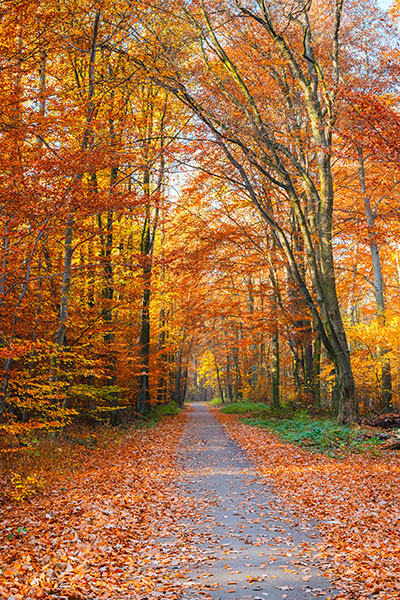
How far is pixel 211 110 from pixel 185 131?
16.4ft

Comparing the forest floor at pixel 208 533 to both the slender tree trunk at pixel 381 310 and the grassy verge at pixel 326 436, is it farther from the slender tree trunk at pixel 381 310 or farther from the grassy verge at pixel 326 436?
the slender tree trunk at pixel 381 310

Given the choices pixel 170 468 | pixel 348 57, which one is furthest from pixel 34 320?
pixel 348 57

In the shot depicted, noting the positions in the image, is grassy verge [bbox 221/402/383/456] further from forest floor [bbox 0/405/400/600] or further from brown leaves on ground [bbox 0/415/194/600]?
brown leaves on ground [bbox 0/415/194/600]

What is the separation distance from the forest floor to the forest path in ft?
0.05

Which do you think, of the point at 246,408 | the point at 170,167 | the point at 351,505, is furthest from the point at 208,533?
the point at 246,408

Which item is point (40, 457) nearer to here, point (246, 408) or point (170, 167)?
point (170, 167)

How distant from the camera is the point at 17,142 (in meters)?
9.29

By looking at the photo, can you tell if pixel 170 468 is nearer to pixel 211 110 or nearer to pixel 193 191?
pixel 211 110

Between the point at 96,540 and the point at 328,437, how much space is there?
785 centimetres

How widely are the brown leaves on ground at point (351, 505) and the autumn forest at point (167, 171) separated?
2.48 m

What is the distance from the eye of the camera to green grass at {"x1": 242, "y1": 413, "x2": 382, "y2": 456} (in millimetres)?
10547

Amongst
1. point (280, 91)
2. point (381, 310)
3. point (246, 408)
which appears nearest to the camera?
point (280, 91)

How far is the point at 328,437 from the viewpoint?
11.6 meters

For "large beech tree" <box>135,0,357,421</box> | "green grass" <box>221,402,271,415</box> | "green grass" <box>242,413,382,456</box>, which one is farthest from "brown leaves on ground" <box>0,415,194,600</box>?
"green grass" <box>221,402,271,415</box>
